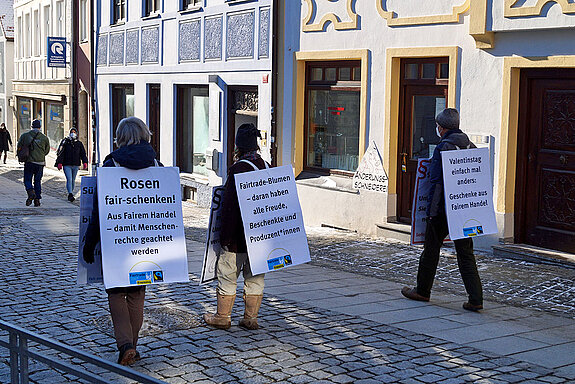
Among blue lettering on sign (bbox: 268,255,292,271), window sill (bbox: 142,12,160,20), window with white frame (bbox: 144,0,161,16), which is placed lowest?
blue lettering on sign (bbox: 268,255,292,271)

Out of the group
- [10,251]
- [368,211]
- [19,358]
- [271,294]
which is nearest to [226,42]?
[368,211]

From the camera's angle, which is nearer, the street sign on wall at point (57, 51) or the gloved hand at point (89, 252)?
the gloved hand at point (89, 252)

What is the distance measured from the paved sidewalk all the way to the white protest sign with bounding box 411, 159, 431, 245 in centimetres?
65

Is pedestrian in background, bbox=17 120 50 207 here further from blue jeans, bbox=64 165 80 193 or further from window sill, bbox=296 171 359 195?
window sill, bbox=296 171 359 195

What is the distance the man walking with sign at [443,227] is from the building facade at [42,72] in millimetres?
21774

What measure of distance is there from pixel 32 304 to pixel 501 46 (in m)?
6.33

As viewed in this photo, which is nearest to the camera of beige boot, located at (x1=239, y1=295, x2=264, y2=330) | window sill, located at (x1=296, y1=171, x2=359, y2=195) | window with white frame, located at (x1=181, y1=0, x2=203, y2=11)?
beige boot, located at (x1=239, y1=295, x2=264, y2=330)

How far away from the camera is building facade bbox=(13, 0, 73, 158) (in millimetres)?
28828

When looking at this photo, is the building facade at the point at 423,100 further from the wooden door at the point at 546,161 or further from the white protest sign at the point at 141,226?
the white protest sign at the point at 141,226

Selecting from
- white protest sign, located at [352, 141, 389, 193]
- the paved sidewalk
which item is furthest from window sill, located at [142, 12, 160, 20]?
the paved sidewalk

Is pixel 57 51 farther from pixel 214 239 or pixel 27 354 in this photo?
pixel 27 354

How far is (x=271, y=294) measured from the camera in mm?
8531

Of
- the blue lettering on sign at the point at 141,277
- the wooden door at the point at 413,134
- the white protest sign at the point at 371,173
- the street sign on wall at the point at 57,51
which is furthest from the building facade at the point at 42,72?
the blue lettering on sign at the point at 141,277

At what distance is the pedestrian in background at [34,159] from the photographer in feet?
56.8
